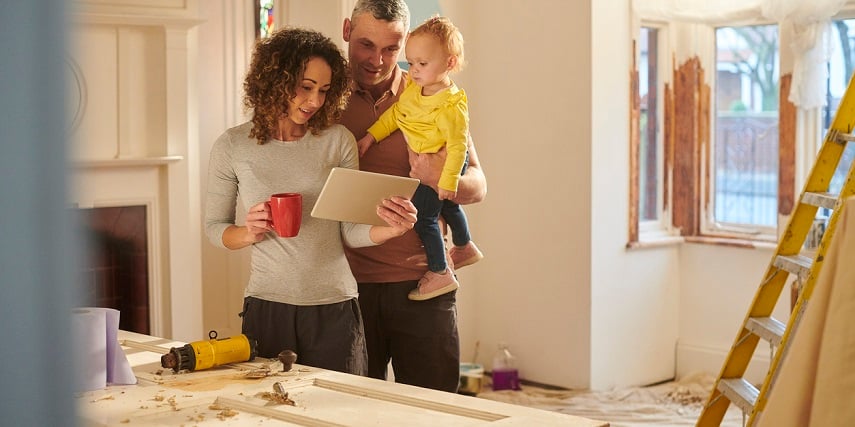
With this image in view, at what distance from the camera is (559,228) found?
521 cm

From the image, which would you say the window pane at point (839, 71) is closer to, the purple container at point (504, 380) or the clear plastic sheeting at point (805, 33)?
the clear plastic sheeting at point (805, 33)

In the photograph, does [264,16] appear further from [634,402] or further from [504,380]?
[634,402]

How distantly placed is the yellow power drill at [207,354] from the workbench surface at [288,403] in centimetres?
A: 2

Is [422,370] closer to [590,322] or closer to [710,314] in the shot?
[590,322]

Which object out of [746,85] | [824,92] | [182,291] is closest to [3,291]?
[182,291]

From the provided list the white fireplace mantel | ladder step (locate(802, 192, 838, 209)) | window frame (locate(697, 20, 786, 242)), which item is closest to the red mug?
ladder step (locate(802, 192, 838, 209))

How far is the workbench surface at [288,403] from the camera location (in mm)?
1803

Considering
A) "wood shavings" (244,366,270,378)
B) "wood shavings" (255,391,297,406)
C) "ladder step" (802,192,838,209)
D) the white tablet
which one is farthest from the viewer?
"ladder step" (802,192,838,209)

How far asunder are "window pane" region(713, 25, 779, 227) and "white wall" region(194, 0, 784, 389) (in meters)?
0.27

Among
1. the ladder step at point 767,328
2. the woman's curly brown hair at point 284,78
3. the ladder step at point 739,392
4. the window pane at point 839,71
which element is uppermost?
the window pane at point 839,71

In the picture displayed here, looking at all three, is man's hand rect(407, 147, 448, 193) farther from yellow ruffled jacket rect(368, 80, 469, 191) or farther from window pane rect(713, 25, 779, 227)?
window pane rect(713, 25, 779, 227)

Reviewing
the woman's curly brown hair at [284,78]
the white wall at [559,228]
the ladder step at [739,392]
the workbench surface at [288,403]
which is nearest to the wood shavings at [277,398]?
the workbench surface at [288,403]

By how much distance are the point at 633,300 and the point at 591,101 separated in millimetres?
Result: 1085

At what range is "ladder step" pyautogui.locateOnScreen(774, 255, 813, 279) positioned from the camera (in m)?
2.89
